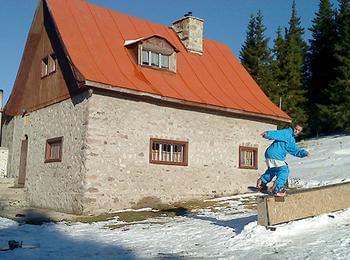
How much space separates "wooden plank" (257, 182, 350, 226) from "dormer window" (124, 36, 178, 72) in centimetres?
969

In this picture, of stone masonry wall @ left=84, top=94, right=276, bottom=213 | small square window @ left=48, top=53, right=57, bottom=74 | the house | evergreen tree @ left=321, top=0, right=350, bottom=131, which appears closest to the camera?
stone masonry wall @ left=84, top=94, right=276, bottom=213

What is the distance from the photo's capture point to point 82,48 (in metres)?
16.2

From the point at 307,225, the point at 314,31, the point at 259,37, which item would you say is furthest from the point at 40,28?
the point at 314,31

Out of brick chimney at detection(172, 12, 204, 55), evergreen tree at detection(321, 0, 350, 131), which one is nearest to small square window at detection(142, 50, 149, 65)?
brick chimney at detection(172, 12, 204, 55)

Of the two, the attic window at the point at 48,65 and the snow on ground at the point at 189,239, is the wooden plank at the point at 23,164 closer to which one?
the attic window at the point at 48,65

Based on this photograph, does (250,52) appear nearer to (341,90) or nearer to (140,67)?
(341,90)

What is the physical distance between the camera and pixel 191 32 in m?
20.6

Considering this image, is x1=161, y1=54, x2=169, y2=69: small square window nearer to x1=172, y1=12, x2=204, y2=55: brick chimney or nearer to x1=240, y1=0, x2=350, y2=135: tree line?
x1=172, y1=12, x2=204, y2=55: brick chimney

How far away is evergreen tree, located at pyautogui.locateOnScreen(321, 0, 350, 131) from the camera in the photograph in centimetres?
3394

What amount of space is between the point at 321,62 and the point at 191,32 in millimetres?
23769

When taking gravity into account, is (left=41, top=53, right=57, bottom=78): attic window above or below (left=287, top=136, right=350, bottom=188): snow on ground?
above

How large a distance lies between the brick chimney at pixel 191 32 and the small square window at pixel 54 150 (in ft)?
23.2

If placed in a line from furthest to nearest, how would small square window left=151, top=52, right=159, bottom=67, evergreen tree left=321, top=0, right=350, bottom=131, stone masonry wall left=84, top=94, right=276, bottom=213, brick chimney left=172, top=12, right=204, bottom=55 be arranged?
evergreen tree left=321, top=0, right=350, bottom=131, brick chimney left=172, top=12, right=204, bottom=55, small square window left=151, top=52, right=159, bottom=67, stone masonry wall left=84, top=94, right=276, bottom=213

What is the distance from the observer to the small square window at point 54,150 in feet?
54.7
